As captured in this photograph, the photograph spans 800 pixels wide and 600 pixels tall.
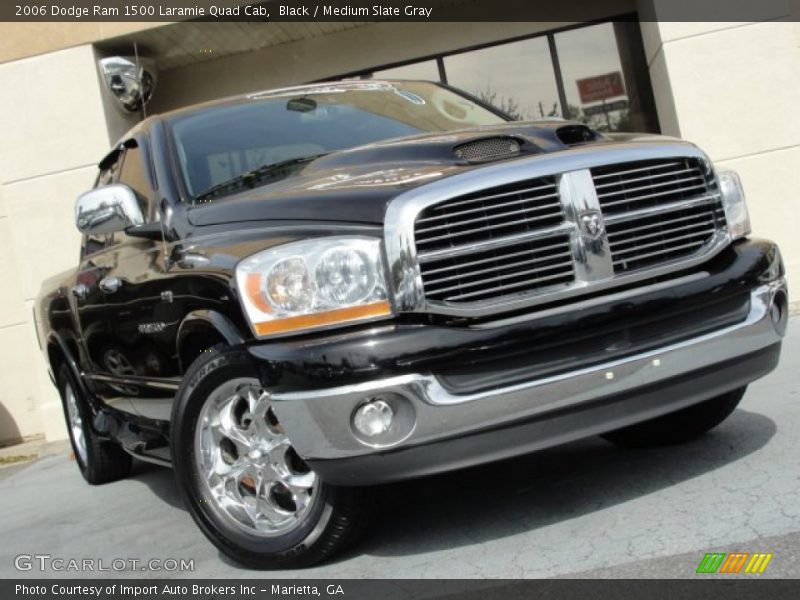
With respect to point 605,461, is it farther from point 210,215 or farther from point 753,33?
point 753,33

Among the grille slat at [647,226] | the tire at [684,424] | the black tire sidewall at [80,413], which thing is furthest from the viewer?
the black tire sidewall at [80,413]

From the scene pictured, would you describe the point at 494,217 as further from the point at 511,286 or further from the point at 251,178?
the point at 251,178

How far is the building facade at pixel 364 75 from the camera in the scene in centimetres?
848

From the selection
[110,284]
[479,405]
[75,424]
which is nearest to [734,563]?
[479,405]

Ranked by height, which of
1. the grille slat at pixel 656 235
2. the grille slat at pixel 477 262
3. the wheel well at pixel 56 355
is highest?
the grille slat at pixel 477 262

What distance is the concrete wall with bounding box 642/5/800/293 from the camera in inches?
332

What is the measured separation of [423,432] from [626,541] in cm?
80

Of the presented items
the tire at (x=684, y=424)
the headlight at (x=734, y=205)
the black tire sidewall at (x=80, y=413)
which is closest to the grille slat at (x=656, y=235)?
the headlight at (x=734, y=205)

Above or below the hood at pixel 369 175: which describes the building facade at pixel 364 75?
above

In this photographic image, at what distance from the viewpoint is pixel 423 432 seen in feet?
10.2

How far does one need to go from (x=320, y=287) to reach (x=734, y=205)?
174cm

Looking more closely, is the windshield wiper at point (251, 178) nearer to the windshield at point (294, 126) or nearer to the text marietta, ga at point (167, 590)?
the windshield at point (294, 126)

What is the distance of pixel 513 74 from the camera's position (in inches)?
406

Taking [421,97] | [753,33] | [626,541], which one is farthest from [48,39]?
[626,541]
